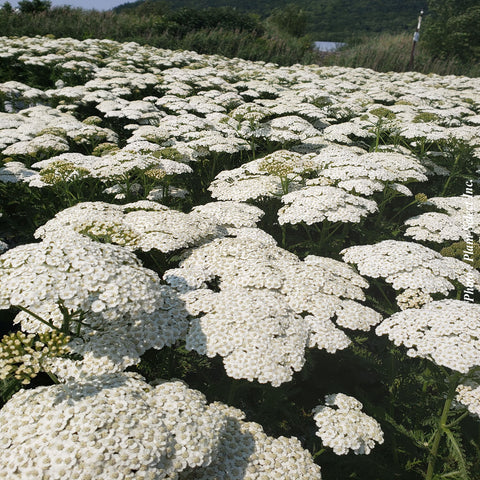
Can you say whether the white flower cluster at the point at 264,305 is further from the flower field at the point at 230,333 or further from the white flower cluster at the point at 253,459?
the white flower cluster at the point at 253,459

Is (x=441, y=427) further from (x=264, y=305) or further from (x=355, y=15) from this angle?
(x=355, y=15)

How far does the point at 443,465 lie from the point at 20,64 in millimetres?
15325

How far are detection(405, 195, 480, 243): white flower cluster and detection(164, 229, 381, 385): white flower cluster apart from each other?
1.58 meters

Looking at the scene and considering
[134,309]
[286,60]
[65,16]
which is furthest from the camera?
[65,16]

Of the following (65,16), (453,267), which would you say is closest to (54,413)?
(453,267)

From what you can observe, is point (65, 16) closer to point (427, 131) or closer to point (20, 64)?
point (20, 64)

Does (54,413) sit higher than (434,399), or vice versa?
(54,413)

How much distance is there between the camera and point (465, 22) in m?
30.7

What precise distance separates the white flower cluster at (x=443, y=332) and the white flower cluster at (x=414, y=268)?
36 cm

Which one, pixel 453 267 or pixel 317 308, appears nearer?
pixel 317 308

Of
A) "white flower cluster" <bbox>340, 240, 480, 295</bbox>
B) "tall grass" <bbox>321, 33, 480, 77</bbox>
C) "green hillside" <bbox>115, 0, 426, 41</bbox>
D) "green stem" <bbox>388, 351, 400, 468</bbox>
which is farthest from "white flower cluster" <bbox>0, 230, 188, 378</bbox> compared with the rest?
"green hillside" <bbox>115, 0, 426, 41</bbox>

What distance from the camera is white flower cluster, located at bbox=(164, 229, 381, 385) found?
251 cm

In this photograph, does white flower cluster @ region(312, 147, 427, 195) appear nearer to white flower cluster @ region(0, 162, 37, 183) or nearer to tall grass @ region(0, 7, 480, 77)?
white flower cluster @ region(0, 162, 37, 183)

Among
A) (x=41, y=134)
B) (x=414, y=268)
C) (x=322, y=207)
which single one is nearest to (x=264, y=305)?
(x=414, y=268)
